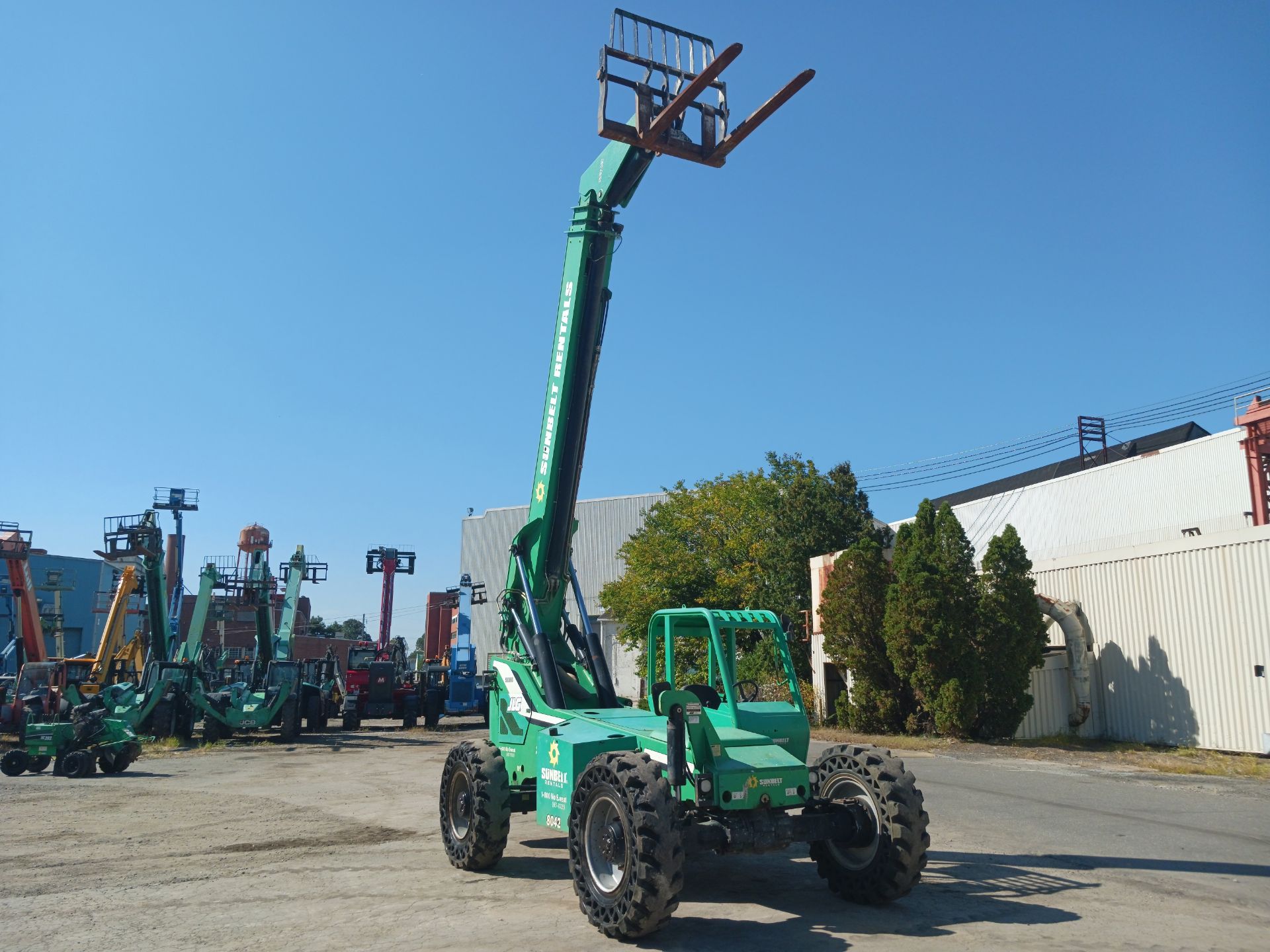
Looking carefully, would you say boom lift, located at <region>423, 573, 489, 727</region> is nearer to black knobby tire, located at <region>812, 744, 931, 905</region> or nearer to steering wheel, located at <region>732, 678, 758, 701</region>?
steering wheel, located at <region>732, 678, 758, 701</region>

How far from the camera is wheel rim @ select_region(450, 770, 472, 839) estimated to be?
10.1 metres

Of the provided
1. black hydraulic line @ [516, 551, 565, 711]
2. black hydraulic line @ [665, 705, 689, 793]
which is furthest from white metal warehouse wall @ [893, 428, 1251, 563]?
black hydraulic line @ [665, 705, 689, 793]

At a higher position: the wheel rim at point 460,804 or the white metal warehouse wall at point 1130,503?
the white metal warehouse wall at point 1130,503

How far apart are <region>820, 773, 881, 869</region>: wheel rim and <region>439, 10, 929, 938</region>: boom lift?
0.02 m

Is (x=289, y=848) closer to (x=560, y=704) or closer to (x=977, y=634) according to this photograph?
(x=560, y=704)

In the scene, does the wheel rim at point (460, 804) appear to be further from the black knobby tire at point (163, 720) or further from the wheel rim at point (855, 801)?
the black knobby tire at point (163, 720)

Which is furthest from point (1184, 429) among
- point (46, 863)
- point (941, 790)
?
point (46, 863)

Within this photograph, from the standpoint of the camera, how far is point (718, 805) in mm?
7750

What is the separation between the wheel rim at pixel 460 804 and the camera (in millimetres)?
10109

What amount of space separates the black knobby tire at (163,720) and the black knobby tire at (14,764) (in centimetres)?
652

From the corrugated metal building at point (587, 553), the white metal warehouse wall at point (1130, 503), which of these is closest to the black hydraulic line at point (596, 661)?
the white metal warehouse wall at point (1130, 503)

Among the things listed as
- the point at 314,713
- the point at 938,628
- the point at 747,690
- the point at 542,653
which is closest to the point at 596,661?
the point at 542,653

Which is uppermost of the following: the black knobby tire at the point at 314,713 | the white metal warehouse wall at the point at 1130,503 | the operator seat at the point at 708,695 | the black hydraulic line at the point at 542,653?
the white metal warehouse wall at the point at 1130,503

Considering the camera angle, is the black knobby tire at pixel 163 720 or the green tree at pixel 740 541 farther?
the green tree at pixel 740 541
